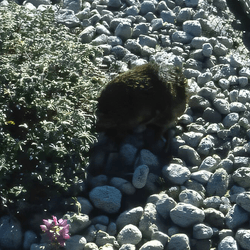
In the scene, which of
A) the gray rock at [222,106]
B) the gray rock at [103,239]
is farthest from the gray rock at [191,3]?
the gray rock at [103,239]

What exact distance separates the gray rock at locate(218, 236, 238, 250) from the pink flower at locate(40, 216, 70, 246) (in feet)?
4.16

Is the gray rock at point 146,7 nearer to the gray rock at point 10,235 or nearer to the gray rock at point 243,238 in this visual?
the gray rock at point 243,238

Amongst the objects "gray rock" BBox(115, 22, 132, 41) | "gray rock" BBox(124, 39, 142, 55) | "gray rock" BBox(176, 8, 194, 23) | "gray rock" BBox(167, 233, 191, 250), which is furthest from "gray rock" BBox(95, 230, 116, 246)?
"gray rock" BBox(176, 8, 194, 23)

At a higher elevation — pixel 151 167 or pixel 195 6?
pixel 195 6

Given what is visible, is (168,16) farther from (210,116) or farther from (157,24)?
(210,116)

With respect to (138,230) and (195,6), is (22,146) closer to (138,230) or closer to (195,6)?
(138,230)

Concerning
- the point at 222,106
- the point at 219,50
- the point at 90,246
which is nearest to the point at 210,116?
the point at 222,106

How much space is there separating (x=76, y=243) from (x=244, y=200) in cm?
153

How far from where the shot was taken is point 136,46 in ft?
20.6

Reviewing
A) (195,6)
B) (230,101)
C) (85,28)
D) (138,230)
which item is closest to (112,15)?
(85,28)

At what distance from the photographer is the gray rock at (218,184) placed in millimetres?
4676

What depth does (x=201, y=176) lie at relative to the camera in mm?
4770

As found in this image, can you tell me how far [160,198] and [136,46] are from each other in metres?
2.42

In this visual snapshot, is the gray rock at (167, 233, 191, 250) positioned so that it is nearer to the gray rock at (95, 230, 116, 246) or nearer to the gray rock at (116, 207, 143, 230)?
the gray rock at (116, 207, 143, 230)
